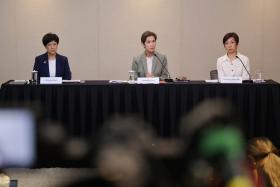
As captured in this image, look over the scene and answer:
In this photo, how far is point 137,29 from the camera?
679 cm

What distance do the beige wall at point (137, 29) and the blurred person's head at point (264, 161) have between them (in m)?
5.88

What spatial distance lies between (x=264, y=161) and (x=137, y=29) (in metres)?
5.94

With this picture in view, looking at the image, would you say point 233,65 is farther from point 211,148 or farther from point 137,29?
point 211,148

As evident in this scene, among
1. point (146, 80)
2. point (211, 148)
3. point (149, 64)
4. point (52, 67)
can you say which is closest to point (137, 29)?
point (149, 64)

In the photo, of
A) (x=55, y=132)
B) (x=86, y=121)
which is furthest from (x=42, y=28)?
(x=55, y=132)

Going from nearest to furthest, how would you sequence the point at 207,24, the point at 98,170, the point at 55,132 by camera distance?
the point at 98,170 < the point at 55,132 < the point at 207,24

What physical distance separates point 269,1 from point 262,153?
20.3 ft

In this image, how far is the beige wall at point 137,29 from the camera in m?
6.77

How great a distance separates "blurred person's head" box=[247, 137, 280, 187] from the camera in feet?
3.02

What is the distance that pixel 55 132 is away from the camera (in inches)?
36.9

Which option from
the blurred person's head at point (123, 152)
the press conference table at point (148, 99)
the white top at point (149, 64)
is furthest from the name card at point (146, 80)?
the blurred person's head at point (123, 152)

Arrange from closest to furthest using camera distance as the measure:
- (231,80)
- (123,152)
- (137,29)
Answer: (123,152)
(231,80)
(137,29)

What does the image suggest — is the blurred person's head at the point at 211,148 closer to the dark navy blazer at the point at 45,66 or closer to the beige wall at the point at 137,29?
the dark navy blazer at the point at 45,66

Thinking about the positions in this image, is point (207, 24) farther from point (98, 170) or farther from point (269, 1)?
point (98, 170)
